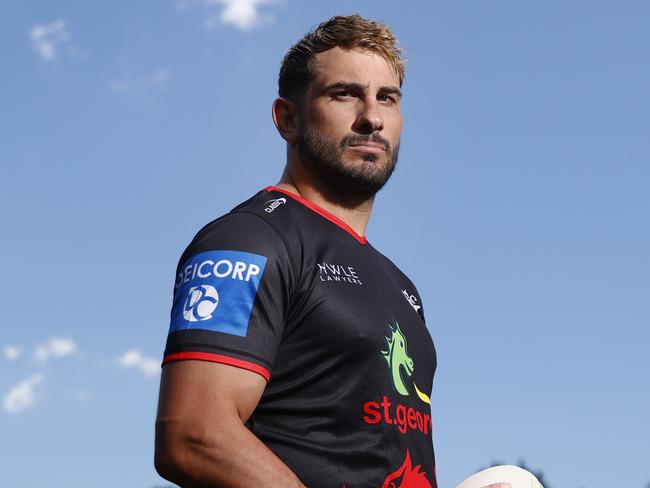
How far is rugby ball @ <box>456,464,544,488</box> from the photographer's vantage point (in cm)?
590

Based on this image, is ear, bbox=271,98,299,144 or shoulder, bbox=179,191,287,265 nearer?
shoulder, bbox=179,191,287,265

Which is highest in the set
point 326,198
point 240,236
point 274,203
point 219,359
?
point 326,198

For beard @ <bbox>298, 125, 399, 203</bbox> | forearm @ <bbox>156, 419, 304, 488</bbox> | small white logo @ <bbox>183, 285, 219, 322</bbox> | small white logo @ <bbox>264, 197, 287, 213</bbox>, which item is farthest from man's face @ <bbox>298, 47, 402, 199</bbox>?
forearm @ <bbox>156, 419, 304, 488</bbox>

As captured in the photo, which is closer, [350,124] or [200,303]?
[200,303]

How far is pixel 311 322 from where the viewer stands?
187 inches

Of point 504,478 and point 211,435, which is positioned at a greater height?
point 504,478

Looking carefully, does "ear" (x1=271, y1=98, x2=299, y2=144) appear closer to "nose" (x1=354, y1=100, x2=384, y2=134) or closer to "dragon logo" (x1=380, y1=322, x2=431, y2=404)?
"nose" (x1=354, y1=100, x2=384, y2=134)

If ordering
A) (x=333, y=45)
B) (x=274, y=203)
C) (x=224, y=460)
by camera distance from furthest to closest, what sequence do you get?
(x=333, y=45) → (x=274, y=203) → (x=224, y=460)

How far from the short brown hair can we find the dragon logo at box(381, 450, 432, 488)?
8.14 ft

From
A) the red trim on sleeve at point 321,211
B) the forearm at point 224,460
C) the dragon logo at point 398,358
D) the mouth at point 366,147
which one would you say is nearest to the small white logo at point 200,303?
the forearm at point 224,460

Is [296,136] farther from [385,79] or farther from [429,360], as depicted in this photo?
[429,360]

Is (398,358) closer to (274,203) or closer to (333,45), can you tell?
(274,203)

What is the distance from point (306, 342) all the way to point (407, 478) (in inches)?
40.1

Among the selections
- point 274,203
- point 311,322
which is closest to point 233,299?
point 311,322
